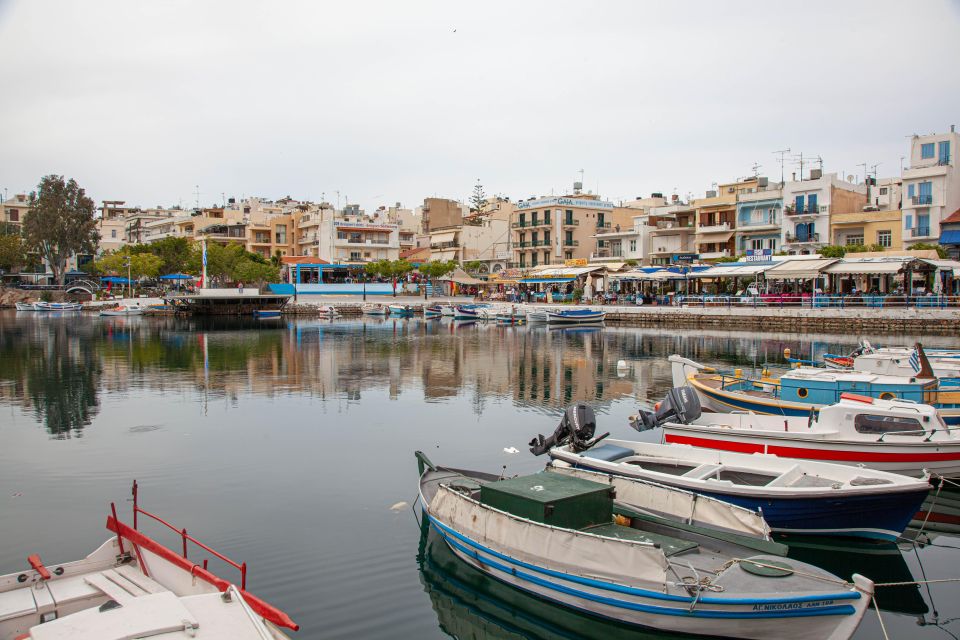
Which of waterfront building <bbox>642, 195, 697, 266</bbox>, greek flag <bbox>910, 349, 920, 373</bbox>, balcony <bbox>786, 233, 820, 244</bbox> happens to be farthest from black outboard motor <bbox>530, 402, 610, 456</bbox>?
waterfront building <bbox>642, 195, 697, 266</bbox>

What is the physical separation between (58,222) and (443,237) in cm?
5035

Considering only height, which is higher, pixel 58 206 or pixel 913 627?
pixel 58 206

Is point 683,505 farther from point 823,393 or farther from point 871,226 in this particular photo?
point 871,226

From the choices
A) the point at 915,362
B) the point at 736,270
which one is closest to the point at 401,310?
the point at 736,270

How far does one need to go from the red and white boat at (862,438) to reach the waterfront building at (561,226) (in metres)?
72.3

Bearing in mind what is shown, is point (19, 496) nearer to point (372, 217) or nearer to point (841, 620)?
point (841, 620)

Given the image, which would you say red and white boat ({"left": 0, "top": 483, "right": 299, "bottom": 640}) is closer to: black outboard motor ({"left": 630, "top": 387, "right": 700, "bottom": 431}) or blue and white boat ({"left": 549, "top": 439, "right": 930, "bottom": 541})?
blue and white boat ({"left": 549, "top": 439, "right": 930, "bottom": 541})

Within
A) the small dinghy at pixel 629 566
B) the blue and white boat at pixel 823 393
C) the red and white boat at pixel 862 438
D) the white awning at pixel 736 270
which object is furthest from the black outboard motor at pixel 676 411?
the white awning at pixel 736 270

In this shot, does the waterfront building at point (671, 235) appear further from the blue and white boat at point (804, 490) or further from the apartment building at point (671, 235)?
the blue and white boat at point (804, 490)

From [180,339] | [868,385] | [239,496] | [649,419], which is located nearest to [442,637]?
[239,496]

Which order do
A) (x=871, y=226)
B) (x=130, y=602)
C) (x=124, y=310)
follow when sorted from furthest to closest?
(x=124, y=310) < (x=871, y=226) < (x=130, y=602)

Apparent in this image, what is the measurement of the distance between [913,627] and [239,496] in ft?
38.5

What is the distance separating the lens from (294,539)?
1182cm

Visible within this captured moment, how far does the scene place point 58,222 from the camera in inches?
3607
